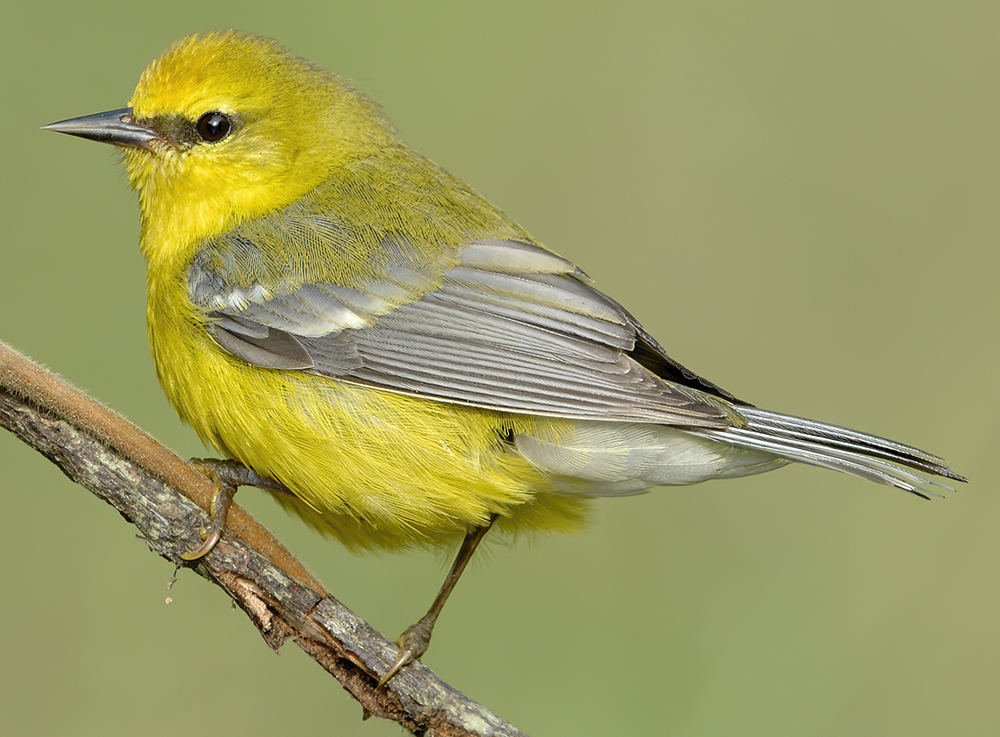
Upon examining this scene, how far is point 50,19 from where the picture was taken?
761 cm

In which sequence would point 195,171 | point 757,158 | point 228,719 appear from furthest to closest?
1. point 757,158
2. point 228,719
3. point 195,171

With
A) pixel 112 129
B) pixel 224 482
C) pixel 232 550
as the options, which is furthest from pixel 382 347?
pixel 112 129

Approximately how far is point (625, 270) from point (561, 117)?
1497 millimetres

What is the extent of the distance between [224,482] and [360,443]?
501mm

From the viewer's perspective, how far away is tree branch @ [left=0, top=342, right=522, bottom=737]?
3391 mm

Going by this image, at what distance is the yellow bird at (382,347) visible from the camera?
4145mm

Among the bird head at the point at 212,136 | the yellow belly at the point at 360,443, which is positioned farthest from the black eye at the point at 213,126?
the yellow belly at the point at 360,443

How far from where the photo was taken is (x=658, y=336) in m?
7.56

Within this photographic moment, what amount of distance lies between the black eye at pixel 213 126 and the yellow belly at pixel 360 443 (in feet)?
2.99

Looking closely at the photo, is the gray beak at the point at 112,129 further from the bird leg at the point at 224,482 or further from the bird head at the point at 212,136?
the bird leg at the point at 224,482

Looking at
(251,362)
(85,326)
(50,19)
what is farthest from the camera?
(50,19)

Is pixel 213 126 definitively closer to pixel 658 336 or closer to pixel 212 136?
pixel 212 136

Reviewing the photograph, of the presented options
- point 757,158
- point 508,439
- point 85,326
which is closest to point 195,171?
point 508,439

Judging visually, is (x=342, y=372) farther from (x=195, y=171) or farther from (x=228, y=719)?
(x=228, y=719)
